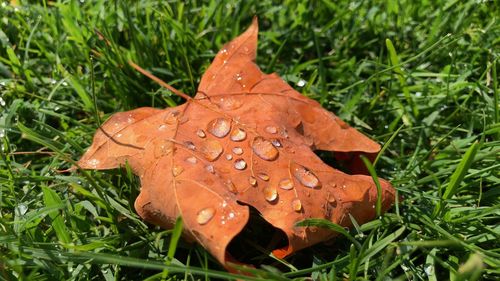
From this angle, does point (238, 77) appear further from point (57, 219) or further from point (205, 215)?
point (57, 219)

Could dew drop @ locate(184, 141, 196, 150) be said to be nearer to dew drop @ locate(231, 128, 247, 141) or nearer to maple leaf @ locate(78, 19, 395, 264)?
maple leaf @ locate(78, 19, 395, 264)

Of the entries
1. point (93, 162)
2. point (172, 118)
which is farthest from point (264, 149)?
point (93, 162)

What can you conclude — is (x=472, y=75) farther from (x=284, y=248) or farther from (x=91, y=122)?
(x=91, y=122)

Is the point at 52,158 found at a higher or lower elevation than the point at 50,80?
lower

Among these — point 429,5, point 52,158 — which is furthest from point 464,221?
point 52,158

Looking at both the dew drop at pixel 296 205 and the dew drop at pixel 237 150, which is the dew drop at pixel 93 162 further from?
the dew drop at pixel 296 205

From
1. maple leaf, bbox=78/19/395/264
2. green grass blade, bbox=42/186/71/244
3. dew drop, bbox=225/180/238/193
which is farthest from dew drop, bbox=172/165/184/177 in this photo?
green grass blade, bbox=42/186/71/244
